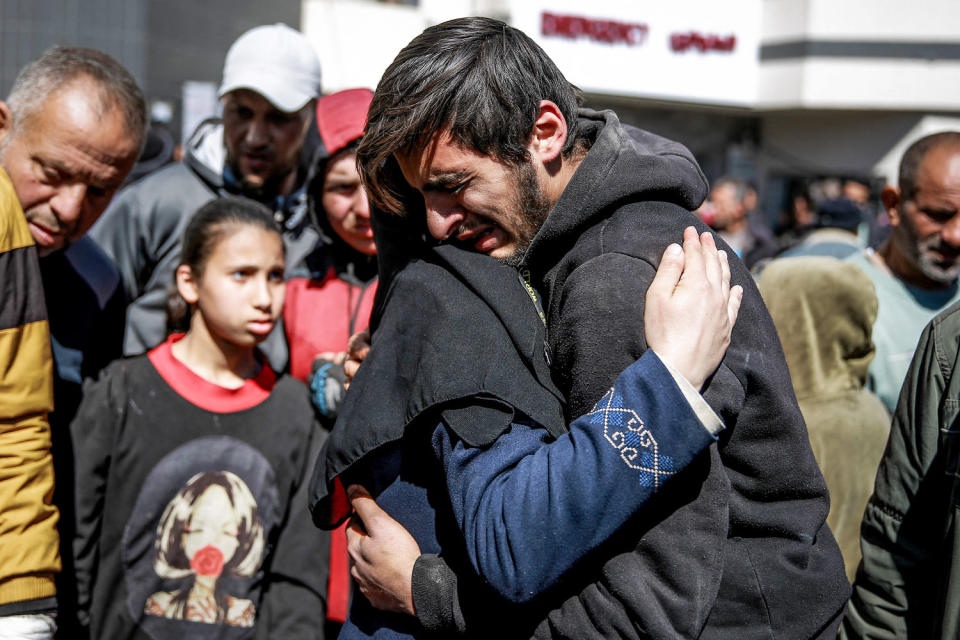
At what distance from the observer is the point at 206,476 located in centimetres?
265

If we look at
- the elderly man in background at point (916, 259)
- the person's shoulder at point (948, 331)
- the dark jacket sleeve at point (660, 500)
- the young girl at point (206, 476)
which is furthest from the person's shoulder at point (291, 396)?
the elderly man in background at point (916, 259)

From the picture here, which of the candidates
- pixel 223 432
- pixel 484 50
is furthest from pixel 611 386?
pixel 223 432

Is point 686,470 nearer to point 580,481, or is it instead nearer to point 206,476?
point 580,481

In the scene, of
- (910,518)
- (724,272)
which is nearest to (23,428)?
(724,272)

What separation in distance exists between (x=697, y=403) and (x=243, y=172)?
262 centimetres

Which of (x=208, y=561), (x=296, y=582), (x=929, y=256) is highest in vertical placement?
(x=929, y=256)

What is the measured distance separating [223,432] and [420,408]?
1.41 m

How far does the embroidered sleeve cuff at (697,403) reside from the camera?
133 centimetres

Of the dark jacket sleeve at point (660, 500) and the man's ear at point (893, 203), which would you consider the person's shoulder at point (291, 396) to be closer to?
the dark jacket sleeve at point (660, 500)

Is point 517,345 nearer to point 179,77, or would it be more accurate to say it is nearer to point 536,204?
point 536,204

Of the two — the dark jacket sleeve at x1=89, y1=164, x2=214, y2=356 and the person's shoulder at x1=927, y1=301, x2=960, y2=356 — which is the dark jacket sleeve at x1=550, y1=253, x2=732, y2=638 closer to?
the person's shoulder at x1=927, y1=301, x2=960, y2=356

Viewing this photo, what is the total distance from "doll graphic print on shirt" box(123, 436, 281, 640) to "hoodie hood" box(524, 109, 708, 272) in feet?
4.88

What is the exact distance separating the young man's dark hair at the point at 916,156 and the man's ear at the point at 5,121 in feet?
10.4

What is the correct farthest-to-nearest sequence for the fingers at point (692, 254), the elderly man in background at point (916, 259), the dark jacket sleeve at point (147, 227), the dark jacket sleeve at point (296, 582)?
the dark jacket sleeve at point (147, 227)
the elderly man in background at point (916, 259)
the dark jacket sleeve at point (296, 582)
the fingers at point (692, 254)
